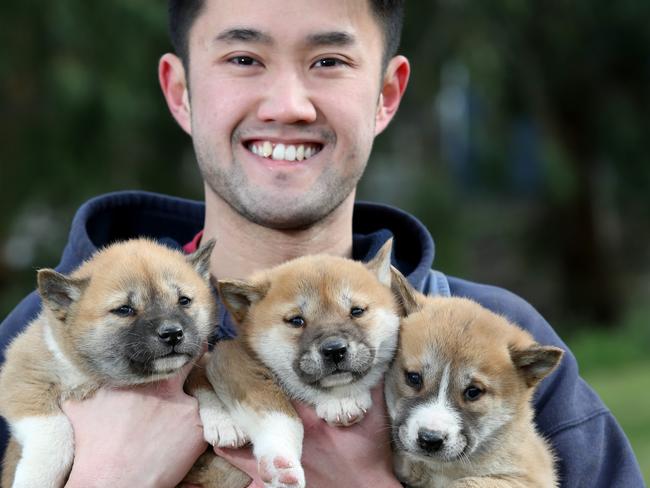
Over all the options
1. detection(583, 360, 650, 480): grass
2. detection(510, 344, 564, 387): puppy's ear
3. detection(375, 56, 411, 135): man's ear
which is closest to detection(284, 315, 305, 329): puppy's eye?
detection(510, 344, 564, 387): puppy's ear

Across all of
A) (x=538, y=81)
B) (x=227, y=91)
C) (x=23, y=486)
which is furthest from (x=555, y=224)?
(x=23, y=486)

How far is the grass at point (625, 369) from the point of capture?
1091 cm

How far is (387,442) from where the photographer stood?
142 inches

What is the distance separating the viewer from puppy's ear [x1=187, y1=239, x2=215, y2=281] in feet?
12.7

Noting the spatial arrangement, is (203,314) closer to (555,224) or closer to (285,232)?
(285,232)

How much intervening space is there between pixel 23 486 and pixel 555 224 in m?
12.9

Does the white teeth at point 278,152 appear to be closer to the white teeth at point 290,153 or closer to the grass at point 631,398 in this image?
the white teeth at point 290,153

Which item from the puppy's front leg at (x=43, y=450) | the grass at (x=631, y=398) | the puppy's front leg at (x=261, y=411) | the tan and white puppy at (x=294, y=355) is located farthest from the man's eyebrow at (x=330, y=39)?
the grass at (x=631, y=398)

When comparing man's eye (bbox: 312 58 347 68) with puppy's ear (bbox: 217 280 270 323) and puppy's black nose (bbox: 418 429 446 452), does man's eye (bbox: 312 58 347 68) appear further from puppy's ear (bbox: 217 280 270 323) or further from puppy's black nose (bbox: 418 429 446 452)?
puppy's black nose (bbox: 418 429 446 452)

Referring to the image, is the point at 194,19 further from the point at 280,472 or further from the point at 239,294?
the point at 280,472

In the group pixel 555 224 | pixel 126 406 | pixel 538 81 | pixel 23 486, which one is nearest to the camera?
pixel 23 486

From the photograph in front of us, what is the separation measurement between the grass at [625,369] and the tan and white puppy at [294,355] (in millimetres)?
6800

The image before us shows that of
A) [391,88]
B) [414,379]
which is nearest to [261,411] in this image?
[414,379]

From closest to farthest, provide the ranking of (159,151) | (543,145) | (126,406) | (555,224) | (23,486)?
(23,486) → (126,406) → (159,151) → (543,145) → (555,224)
